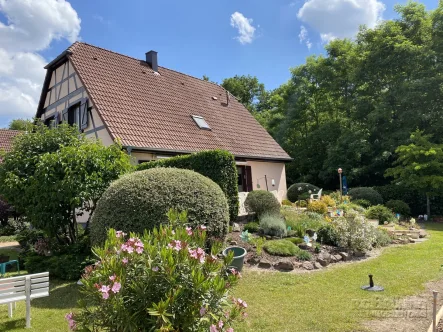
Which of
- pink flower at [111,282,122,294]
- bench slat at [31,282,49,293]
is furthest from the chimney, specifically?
pink flower at [111,282,122,294]

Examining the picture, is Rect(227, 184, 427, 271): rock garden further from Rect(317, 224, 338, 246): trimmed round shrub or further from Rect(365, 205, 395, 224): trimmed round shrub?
Rect(365, 205, 395, 224): trimmed round shrub

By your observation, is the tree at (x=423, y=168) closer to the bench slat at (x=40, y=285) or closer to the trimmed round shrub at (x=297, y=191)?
the trimmed round shrub at (x=297, y=191)

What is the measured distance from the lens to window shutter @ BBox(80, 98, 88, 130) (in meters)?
12.6

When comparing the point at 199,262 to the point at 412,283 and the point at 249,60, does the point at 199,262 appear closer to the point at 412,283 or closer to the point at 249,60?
the point at 412,283

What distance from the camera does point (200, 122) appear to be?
49.6ft

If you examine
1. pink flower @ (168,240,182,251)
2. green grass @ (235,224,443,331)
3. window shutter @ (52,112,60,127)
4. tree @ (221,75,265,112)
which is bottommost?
green grass @ (235,224,443,331)

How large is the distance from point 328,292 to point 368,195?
1261 cm

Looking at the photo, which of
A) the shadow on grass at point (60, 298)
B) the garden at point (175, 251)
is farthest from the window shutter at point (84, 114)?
the shadow on grass at point (60, 298)

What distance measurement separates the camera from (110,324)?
2605 mm

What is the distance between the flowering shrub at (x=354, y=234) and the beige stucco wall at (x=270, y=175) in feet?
24.3

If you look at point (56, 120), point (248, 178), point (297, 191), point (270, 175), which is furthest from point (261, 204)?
point (56, 120)

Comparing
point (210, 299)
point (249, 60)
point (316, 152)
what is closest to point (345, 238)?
point (210, 299)

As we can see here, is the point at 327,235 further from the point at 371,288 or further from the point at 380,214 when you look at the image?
the point at 380,214

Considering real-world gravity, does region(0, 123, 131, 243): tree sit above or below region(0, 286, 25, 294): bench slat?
above
